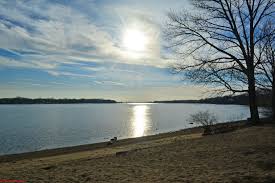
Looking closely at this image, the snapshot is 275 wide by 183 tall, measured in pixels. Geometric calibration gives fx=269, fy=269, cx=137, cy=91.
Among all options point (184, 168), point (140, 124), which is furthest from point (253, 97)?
point (140, 124)

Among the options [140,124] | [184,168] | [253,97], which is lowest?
[140,124]

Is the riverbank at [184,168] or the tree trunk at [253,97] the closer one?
the riverbank at [184,168]

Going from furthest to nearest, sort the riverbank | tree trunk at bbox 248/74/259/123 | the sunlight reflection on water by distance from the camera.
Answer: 1. the sunlight reflection on water
2. tree trunk at bbox 248/74/259/123
3. the riverbank

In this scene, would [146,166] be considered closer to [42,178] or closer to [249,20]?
[42,178]

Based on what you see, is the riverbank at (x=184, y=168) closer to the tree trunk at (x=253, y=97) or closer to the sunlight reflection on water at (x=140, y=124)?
the tree trunk at (x=253, y=97)

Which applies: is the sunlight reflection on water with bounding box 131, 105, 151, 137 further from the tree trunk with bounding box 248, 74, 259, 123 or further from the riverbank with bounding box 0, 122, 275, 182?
the riverbank with bounding box 0, 122, 275, 182

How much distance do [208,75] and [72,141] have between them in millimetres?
18270

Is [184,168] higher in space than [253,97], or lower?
lower

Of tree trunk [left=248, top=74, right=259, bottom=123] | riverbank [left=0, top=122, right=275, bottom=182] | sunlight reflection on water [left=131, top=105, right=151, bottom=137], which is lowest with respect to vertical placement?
sunlight reflection on water [left=131, top=105, right=151, bottom=137]

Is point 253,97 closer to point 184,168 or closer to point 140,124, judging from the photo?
point 184,168

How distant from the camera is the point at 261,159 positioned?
8383mm

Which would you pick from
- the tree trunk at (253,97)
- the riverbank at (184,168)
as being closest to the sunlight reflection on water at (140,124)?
the tree trunk at (253,97)

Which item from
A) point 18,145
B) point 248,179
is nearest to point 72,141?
point 18,145

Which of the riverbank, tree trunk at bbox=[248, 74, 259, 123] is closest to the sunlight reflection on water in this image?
tree trunk at bbox=[248, 74, 259, 123]
